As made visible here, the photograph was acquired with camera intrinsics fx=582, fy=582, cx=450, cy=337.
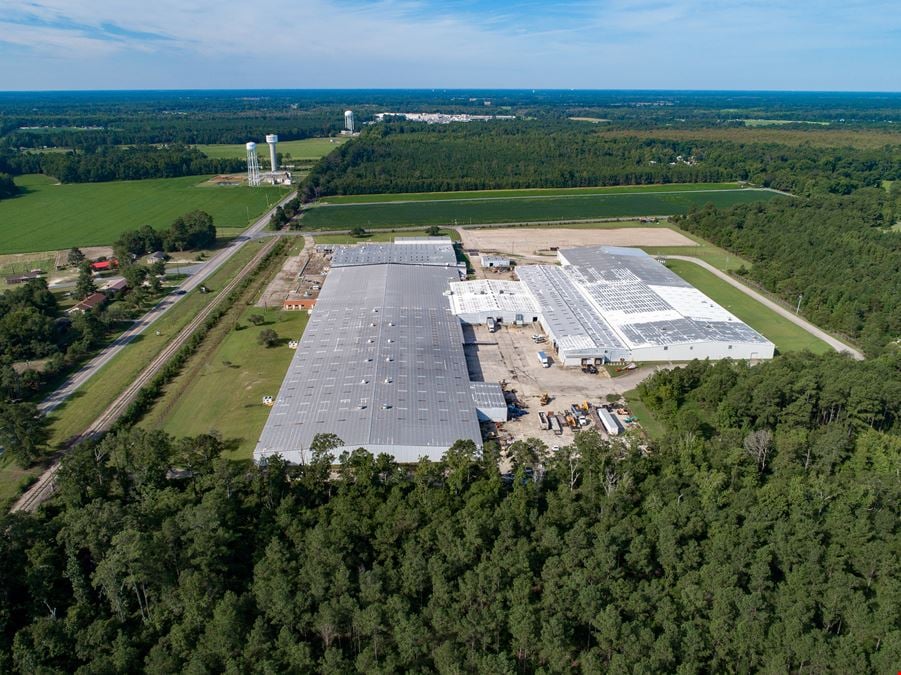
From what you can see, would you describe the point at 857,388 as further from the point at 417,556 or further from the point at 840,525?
the point at 417,556

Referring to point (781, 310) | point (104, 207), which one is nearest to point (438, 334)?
point (781, 310)

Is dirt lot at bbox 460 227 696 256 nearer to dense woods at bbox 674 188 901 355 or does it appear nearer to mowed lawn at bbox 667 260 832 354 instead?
dense woods at bbox 674 188 901 355

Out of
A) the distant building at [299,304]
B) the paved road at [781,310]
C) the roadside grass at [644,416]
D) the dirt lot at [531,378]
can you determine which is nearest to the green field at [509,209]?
the paved road at [781,310]

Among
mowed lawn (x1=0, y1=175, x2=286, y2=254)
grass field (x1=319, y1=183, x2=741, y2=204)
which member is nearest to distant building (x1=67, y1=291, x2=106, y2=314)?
mowed lawn (x1=0, y1=175, x2=286, y2=254)

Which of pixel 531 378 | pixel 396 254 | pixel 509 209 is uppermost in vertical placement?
pixel 509 209

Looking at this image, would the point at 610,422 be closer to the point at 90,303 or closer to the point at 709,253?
the point at 709,253
